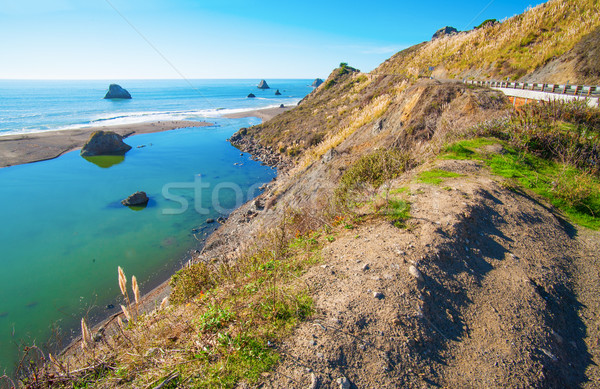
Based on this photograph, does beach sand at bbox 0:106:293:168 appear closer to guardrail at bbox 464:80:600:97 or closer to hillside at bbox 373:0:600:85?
hillside at bbox 373:0:600:85

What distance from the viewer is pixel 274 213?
1384cm

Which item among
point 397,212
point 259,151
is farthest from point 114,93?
point 397,212

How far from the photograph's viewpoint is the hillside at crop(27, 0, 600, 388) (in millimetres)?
2961

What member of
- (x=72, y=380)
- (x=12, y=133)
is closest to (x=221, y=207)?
(x=72, y=380)

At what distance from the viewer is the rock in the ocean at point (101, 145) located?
106 feet

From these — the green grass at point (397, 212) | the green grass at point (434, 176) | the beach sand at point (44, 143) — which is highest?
the green grass at point (434, 176)

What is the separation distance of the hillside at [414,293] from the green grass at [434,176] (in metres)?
0.07

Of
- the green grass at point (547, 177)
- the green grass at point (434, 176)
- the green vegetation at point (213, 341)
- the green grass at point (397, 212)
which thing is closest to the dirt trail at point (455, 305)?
the green grass at point (397, 212)

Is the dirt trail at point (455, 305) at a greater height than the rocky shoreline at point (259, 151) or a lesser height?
greater

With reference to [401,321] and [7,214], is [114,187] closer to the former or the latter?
[7,214]

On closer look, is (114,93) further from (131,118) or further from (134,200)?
(134,200)

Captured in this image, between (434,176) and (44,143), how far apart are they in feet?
149

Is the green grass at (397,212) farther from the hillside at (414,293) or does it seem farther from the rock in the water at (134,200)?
the rock in the water at (134,200)

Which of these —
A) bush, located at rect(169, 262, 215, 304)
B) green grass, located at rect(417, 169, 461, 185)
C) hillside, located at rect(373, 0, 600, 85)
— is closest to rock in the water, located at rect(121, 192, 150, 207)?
bush, located at rect(169, 262, 215, 304)
